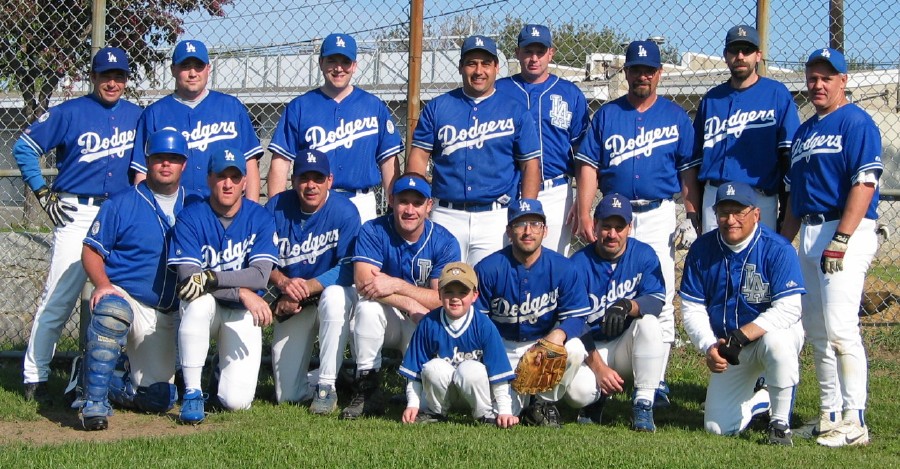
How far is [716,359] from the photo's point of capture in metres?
5.17

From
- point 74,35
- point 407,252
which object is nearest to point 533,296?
point 407,252

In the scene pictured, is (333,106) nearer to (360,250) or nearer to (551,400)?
(360,250)

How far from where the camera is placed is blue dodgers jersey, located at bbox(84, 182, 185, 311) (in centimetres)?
556

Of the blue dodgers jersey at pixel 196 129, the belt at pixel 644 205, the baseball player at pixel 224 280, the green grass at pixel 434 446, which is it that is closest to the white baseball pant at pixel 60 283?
the green grass at pixel 434 446

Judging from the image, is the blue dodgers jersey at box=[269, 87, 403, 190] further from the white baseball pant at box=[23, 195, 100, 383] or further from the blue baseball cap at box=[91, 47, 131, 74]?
the white baseball pant at box=[23, 195, 100, 383]

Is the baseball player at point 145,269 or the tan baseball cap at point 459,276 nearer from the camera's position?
the tan baseball cap at point 459,276

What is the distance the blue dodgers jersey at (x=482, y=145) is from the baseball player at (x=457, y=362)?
2.57ft

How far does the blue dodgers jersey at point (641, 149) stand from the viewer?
5941 millimetres

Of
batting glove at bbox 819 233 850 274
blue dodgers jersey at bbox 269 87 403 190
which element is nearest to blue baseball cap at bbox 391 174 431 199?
blue dodgers jersey at bbox 269 87 403 190

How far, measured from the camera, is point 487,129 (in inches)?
237

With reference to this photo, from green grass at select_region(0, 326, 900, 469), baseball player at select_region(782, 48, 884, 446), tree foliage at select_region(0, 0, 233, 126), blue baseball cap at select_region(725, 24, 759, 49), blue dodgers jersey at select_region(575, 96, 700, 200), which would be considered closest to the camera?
green grass at select_region(0, 326, 900, 469)

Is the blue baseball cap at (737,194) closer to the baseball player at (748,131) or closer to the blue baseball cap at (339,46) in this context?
the baseball player at (748,131)

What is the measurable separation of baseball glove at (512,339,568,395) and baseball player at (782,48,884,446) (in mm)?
1303

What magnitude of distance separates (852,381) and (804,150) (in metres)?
1.17
